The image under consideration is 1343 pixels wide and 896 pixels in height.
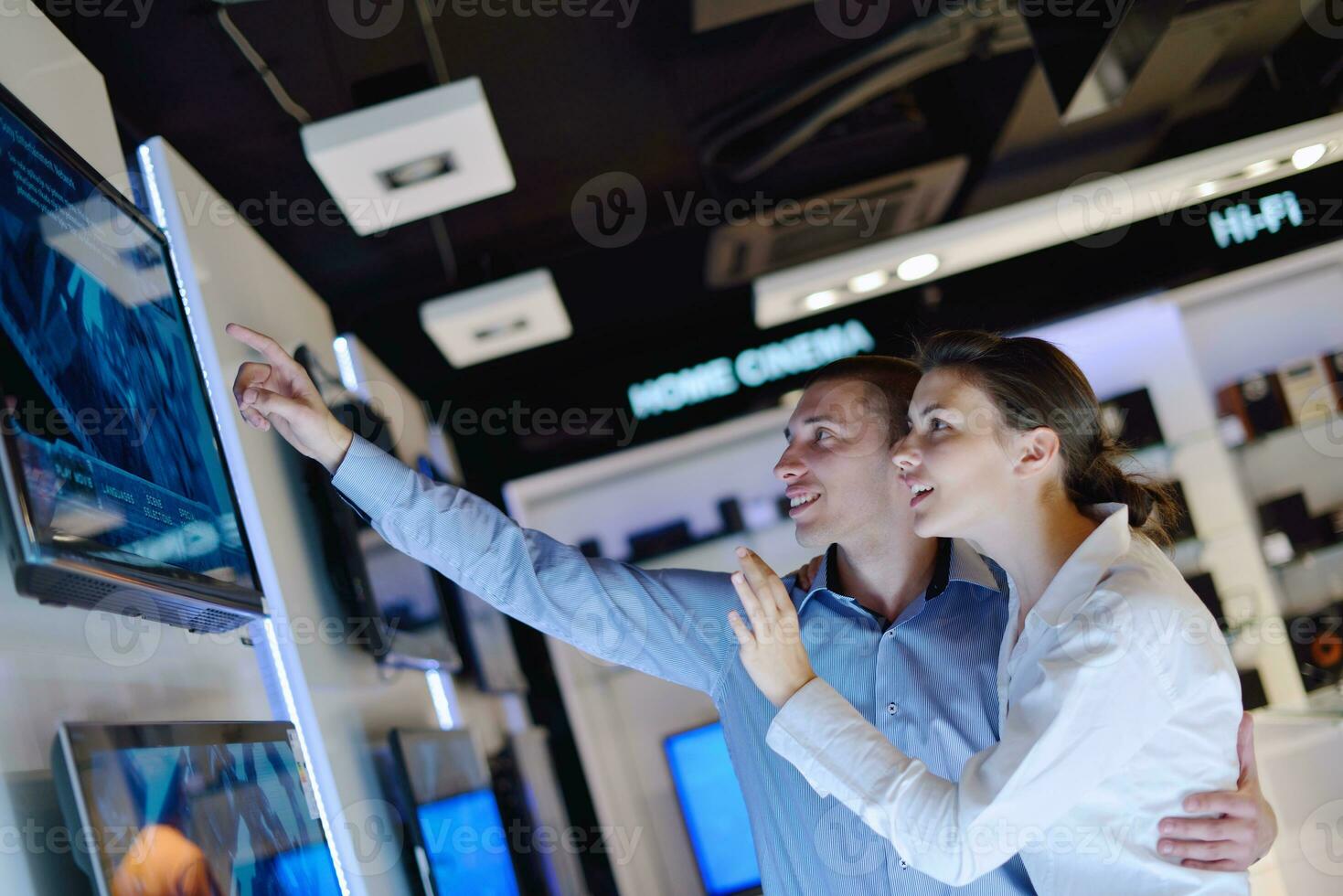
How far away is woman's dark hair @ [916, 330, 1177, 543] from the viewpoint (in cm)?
200

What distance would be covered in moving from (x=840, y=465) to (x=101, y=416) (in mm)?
1364

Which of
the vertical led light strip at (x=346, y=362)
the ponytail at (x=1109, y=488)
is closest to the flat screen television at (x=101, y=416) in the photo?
the ponytail at (x=1109, y=488)

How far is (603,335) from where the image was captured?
536 cm

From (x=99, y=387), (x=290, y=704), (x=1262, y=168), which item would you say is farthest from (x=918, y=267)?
(x=99, y=387)

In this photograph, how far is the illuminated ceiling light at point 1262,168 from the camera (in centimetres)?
468

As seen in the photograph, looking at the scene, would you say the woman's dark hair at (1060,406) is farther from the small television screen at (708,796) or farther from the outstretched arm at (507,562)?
the small television screen at (708,796)

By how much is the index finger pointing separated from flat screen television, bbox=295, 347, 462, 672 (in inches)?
23.4

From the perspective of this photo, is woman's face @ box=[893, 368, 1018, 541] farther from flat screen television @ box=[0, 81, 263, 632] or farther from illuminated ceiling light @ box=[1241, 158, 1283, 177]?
illuminated ceiling light @ box=[1241, 158, 1283, 177]

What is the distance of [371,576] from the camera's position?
125 inches

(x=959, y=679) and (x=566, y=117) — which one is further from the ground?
(x=566, y=117)

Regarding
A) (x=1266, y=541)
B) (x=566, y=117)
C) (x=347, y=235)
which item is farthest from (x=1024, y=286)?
(x=347, y=235)

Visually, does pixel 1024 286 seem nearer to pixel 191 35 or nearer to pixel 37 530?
pixel 191 35

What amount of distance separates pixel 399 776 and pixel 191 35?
1.89m

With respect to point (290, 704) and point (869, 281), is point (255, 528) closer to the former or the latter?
point (290, 704)
